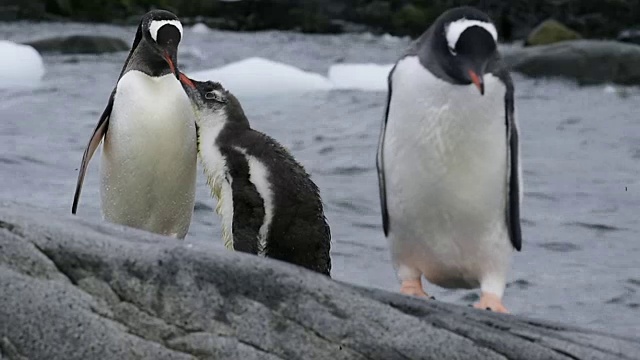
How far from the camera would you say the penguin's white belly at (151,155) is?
499cm

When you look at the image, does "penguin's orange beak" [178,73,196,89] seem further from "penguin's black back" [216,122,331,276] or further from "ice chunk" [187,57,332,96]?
"ice chunk" [187,57,332,96]

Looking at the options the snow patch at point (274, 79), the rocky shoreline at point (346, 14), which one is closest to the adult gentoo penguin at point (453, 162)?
the snow patch at point (274, 79)

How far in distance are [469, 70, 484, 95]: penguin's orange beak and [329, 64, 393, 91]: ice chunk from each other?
34.9 feet

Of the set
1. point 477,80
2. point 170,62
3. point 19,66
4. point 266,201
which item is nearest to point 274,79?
point 19,66

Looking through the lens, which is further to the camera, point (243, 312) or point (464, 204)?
point (464, 204)

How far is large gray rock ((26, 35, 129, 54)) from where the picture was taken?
51.1ft

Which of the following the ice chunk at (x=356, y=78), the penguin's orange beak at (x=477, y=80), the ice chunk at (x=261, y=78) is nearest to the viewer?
the penguin's orange beak at (x=477, y=80)

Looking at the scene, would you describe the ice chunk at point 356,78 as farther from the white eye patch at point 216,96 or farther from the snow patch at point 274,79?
the white eye patch at point 216,96

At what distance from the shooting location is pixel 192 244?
3.03m

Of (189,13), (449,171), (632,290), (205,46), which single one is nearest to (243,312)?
(449,171)

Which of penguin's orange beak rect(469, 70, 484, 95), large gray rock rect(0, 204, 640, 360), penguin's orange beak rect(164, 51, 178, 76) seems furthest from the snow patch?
large gray rock rect(0, 204, 640, 360)

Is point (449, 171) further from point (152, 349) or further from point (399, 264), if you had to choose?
point (152, 349)

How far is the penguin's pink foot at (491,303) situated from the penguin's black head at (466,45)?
23.6 inches

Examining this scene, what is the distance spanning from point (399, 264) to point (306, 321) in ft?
3.54
